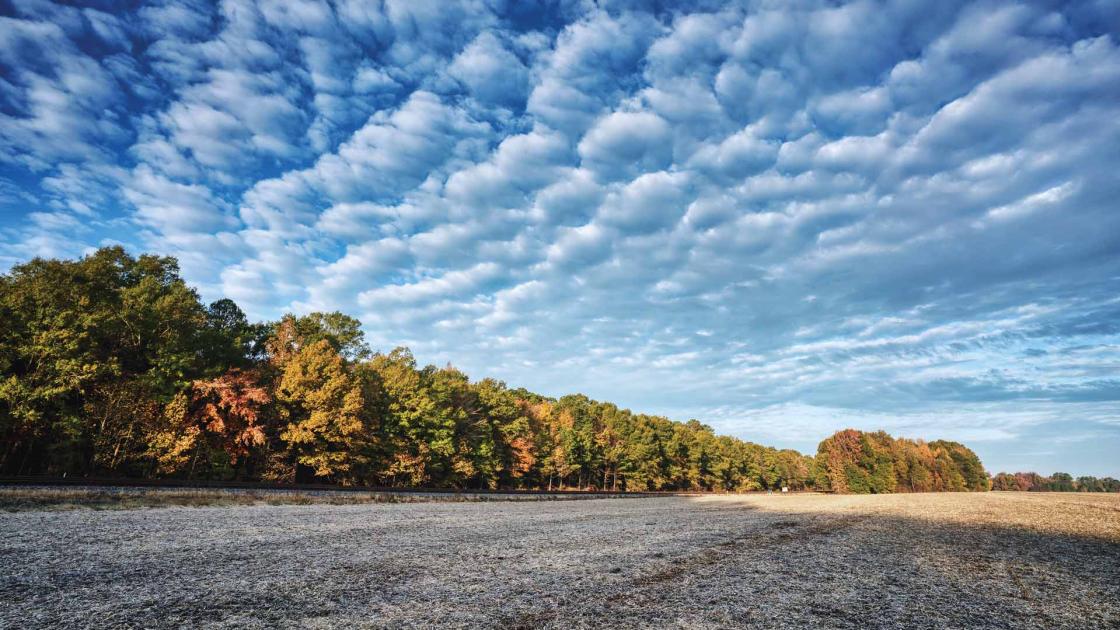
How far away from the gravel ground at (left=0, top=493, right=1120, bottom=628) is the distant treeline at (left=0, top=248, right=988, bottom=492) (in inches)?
906

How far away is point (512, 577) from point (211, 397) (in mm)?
39589

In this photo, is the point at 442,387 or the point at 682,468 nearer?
the point at 442,387

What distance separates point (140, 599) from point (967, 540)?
20.4m

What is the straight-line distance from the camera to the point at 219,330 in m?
43.1

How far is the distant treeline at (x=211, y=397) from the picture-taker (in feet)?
98.2

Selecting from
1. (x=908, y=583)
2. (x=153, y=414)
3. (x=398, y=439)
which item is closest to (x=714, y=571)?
(x=908, y=583)

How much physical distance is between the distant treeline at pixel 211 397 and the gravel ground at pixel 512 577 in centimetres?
2301

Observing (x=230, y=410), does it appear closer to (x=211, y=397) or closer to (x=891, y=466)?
(x=211, y=397)

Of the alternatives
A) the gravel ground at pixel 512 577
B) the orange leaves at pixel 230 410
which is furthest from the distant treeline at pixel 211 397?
the gravel ground at pixel 512 577

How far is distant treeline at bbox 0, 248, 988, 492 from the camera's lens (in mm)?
29922

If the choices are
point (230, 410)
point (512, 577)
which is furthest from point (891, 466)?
point (512, 577)

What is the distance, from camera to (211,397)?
3788 centimetres

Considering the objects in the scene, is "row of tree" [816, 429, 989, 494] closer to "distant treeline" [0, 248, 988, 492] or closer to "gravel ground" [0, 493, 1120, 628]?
"distant treeline" [0, 248, 988, 492]

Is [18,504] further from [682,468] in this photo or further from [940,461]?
[940,461]
